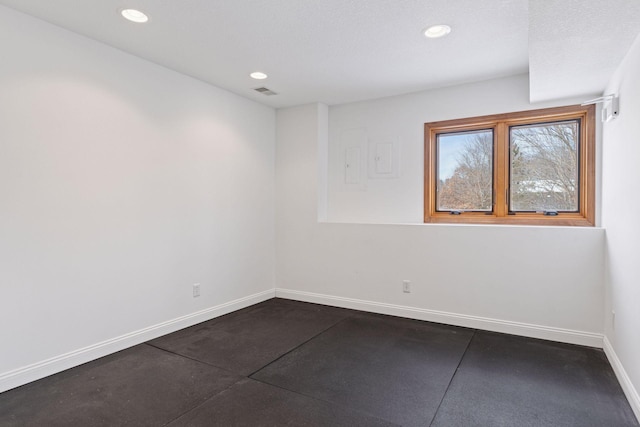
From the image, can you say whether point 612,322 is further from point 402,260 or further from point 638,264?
point 402,260

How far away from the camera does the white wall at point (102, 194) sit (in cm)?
248

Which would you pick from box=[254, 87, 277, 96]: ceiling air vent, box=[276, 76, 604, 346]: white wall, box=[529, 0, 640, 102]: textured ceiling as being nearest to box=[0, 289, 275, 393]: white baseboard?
box=[276, 76, 604, 346]: white wall

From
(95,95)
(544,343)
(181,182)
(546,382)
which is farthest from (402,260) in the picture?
(95,95)

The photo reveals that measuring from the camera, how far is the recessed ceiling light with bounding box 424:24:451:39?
262cm

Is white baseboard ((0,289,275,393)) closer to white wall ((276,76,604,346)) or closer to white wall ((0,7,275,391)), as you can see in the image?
white wall ((0,7,275,391))

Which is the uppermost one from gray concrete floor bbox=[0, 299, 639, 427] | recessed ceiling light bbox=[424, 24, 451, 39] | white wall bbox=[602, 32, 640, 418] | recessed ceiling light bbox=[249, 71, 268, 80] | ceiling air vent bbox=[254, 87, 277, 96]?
recessed ceiling light bbox=[249, 71, 268, 80]

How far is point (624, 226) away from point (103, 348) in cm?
394

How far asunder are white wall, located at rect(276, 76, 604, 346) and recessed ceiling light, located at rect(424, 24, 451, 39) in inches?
51.2

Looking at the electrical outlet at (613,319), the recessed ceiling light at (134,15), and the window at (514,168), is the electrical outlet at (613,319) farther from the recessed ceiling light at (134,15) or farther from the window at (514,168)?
the recessed ceiling light at (134,15)

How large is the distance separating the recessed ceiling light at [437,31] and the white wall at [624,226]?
112 centimetres

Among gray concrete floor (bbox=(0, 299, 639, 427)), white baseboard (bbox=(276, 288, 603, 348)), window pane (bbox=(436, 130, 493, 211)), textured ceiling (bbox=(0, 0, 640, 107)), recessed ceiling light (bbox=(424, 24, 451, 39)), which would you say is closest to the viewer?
gray concrete floor (bbox=(0, 299, 639, 427))

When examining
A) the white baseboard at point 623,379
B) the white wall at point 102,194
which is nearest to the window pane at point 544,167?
the white baseboard at point 623,379

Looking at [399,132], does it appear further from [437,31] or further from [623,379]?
[623,379]

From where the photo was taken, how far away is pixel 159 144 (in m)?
3.40
